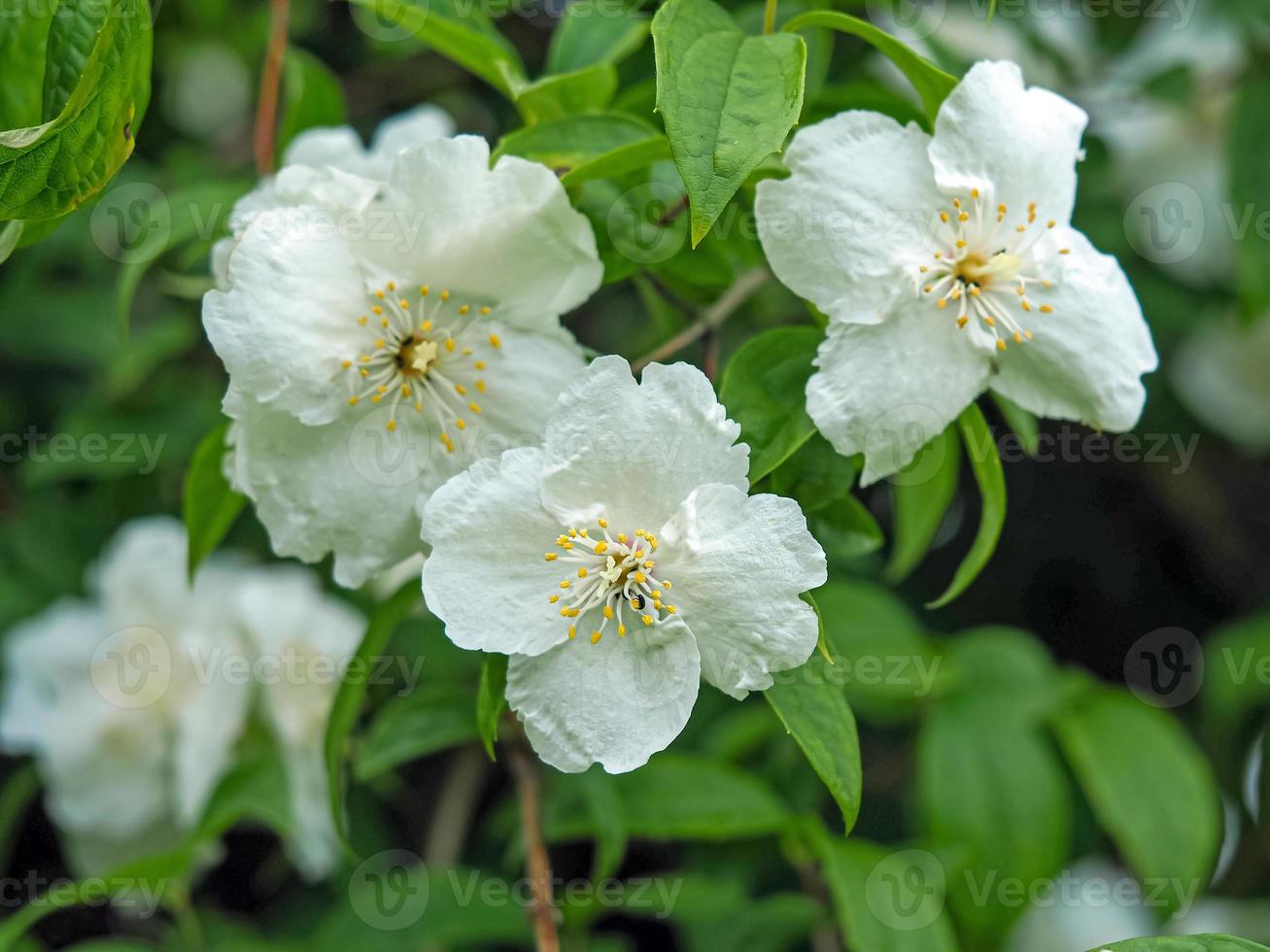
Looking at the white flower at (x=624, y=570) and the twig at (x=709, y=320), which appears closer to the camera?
the white flower at (x=624, y=570)

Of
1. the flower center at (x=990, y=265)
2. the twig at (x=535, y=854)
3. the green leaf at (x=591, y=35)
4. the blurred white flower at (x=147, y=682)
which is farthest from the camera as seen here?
the blurred white flower at (x=147, y=682)

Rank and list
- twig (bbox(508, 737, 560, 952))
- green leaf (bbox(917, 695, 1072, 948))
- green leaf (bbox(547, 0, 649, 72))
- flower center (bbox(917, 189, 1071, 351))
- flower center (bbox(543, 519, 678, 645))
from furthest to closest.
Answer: green leaf (bbox(917, 695, 1072, 948))
green leaf (bbox(547, 0, 649, 72))
twig (bbox(508, 737, 560, 952))
flower center (bbox(917, 189, 1071, 351))
flower center (bbox(543, 519, 678, 645))

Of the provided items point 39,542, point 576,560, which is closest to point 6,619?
point 39,542

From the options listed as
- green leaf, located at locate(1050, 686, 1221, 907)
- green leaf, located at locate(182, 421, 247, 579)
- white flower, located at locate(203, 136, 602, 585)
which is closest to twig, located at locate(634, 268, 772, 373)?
white flower, located at locate(203, 136, 602, 585)

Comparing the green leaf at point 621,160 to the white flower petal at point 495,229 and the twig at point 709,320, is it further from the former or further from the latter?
the twig at point 709,320

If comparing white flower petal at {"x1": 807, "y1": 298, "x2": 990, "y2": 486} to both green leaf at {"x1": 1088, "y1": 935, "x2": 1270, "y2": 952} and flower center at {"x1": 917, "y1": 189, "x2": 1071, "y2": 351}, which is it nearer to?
flower center at {"x1": 917, "y1": 189, "x2": 1071, "y2": 351}

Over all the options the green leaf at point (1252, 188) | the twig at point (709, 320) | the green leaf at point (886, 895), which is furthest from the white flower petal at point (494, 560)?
the green leaf at point (1252, 188)

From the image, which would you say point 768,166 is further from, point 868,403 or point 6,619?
point 6,619

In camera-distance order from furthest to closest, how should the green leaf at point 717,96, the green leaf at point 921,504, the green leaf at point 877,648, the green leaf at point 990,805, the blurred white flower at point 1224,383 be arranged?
the blurred white flower at point 1224,383 → the green leaf at point 877,648 → the green leaf at point 990,805 → the green leaf at point 921,504 → the green leaf at point 717,96
